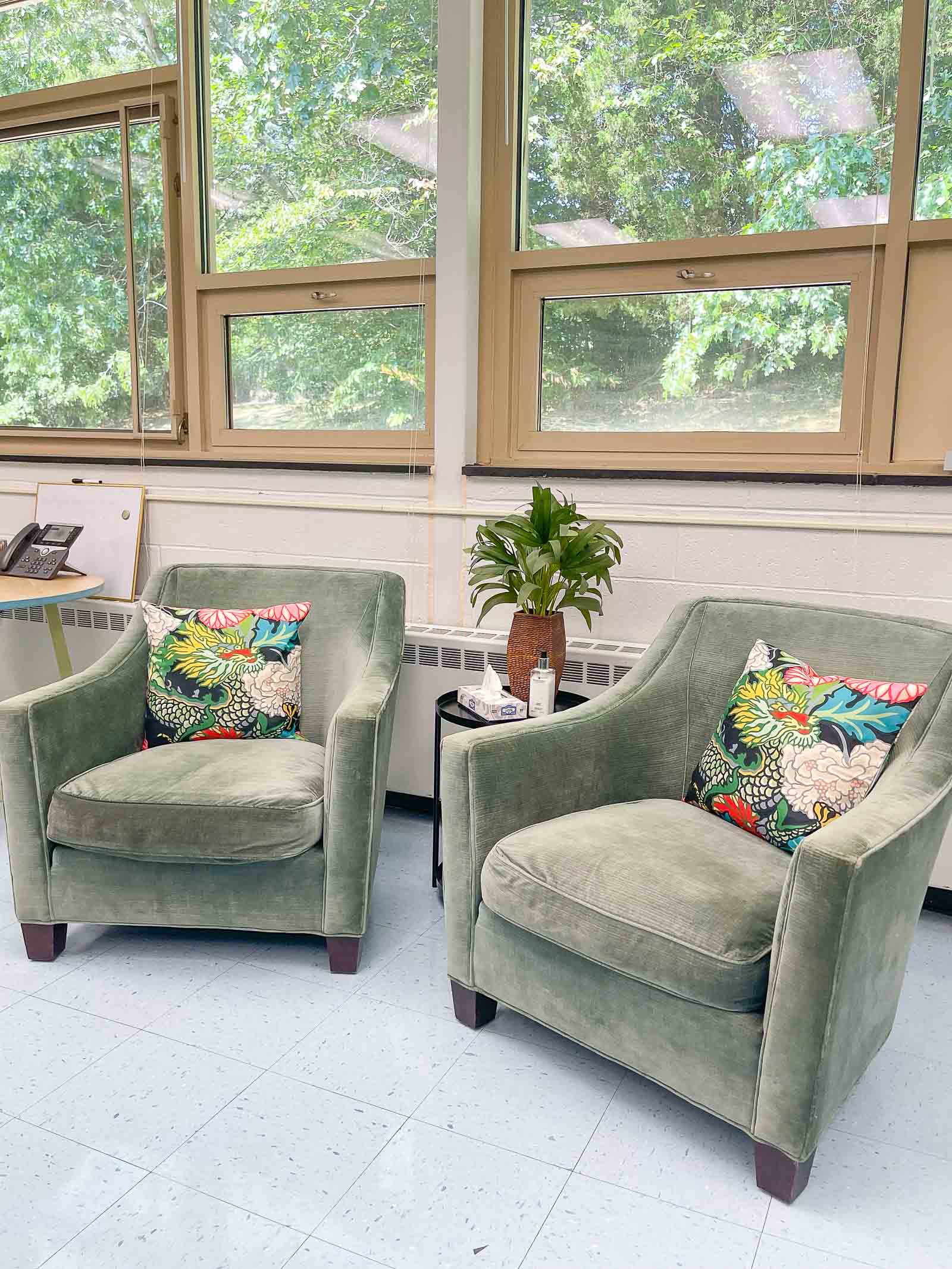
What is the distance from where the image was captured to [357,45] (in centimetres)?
305

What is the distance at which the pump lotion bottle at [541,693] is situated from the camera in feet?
7.85

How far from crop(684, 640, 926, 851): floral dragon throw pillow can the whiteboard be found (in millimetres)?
2255

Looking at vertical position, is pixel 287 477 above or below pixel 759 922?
above

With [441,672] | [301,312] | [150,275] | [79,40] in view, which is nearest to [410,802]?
[441,672]

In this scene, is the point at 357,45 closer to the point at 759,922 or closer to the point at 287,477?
the point at 287,477

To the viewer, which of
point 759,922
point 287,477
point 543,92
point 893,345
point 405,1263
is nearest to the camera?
point 405,1263

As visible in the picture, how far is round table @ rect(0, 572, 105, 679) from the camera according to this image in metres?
2.82

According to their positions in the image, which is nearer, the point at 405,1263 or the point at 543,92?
the point at 405,1263

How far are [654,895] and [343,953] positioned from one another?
2.80 feet

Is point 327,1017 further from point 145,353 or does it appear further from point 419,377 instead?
point 145,353

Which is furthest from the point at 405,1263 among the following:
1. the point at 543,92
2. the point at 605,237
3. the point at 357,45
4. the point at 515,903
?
the point at 357,45

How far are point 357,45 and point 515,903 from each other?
268cm

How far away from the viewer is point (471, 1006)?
2.01 meters

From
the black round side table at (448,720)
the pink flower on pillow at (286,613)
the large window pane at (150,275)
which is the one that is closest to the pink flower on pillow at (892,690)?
the black round side table at (448,720)
